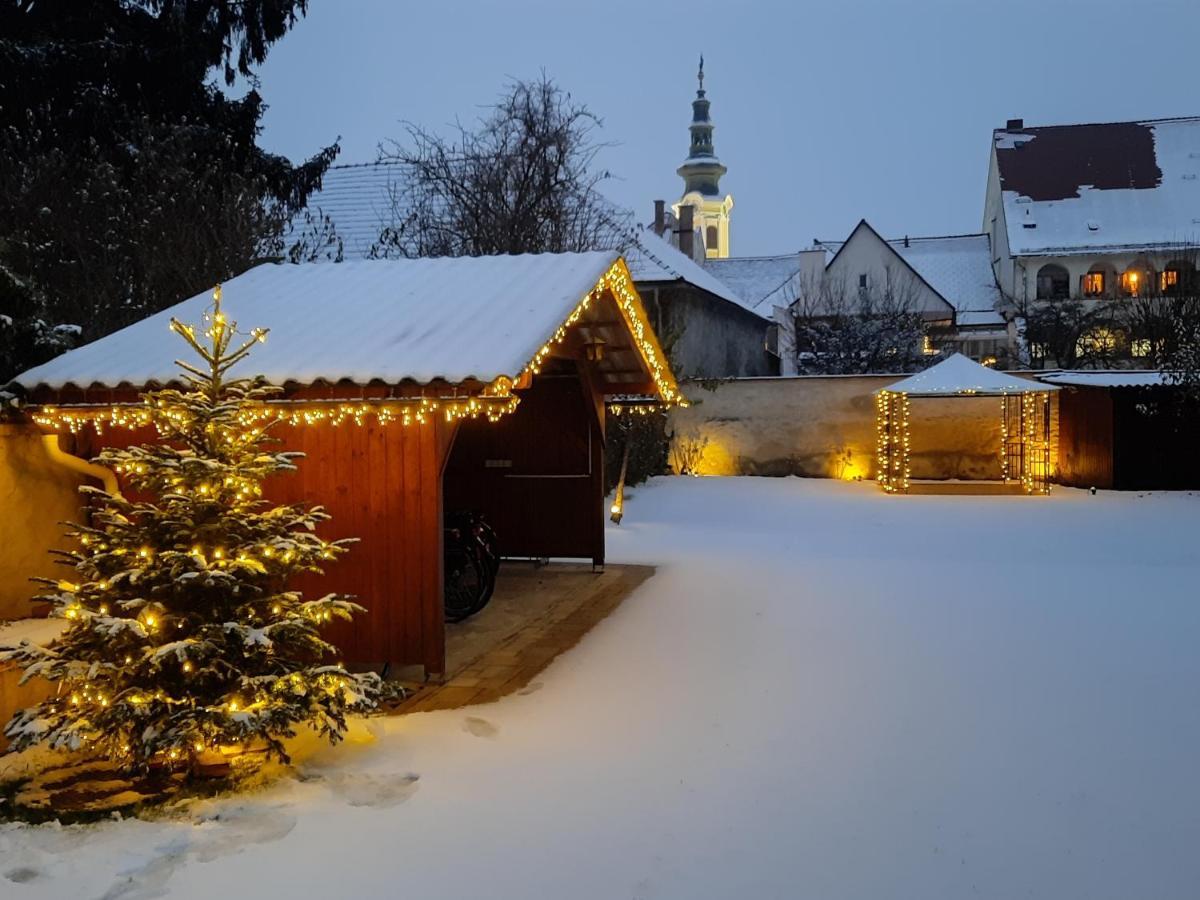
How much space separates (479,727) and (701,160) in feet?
222

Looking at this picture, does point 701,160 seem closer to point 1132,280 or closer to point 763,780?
point 1132,280

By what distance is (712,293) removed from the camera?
23766 mm

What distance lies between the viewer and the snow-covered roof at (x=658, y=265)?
68.5 ft

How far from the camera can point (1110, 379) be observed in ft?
55.1

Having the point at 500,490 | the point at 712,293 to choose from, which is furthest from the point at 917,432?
the point at 500,490

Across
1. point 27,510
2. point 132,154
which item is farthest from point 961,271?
point 27,510

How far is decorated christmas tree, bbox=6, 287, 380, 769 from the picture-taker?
13.8 feet

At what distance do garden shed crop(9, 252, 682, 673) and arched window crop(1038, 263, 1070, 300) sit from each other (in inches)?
1125

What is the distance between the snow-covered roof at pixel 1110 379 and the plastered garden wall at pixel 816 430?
1.47 metres

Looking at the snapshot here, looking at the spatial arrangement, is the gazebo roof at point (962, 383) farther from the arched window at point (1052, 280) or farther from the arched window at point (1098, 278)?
the arched window at point (1098, 278)

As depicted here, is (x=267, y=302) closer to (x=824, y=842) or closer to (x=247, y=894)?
(x=247, y=894)

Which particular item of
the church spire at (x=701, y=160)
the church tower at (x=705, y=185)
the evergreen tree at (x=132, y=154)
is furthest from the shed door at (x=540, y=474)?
the church spire at (x=701, y=160)

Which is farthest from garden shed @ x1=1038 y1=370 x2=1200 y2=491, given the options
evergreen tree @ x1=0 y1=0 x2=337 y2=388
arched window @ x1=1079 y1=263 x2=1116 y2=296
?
arched window @ x1=1079 y1=263 x2=1116 y2=296

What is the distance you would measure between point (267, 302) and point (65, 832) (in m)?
4.26
